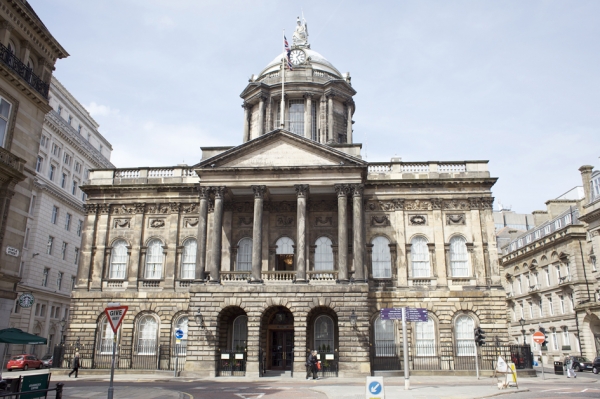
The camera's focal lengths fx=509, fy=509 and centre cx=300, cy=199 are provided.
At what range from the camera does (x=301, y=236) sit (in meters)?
30.0

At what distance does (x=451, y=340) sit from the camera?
31.1m

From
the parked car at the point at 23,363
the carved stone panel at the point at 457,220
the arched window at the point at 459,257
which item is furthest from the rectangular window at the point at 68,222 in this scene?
the arched window at the point at 459,257

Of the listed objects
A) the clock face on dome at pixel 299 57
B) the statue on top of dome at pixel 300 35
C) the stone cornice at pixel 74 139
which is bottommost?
the stone cornice at pixel 74 139

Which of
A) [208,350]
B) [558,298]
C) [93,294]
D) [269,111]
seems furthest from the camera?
[558,298]

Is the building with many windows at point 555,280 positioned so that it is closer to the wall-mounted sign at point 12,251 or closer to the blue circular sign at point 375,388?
the blue circular sign at point 375,388

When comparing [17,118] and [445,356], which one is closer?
[17,118]

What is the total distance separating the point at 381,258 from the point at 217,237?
10721 millimetres

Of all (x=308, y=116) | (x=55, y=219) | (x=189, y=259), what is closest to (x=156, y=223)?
(x=189, y=259)

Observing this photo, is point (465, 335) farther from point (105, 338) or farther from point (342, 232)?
point (105, 338)

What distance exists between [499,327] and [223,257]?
17962mm

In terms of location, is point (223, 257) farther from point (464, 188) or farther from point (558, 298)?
point (558, 298)

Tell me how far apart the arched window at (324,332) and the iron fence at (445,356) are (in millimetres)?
2641

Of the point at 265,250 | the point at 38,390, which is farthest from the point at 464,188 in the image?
the point at 38,390

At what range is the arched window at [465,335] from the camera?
31.1 meters
